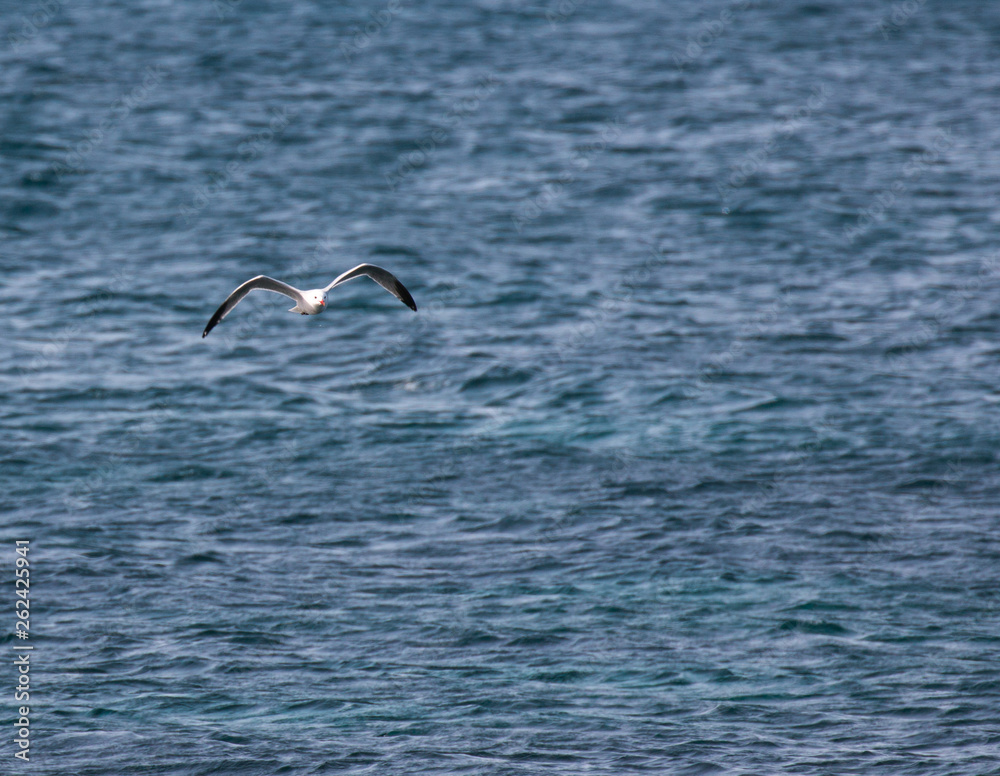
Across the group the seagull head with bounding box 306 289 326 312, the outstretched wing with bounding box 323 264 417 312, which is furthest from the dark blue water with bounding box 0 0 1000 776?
the seagull head with bounding box 306 289 326 312

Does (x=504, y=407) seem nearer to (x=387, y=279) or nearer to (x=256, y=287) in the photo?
(x=387, y=279)

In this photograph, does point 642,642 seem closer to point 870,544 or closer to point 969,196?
point 870,544

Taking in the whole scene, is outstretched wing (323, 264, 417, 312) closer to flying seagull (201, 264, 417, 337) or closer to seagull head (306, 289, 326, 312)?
flying seagull (201, 264, 417, 337)

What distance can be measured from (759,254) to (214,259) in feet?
62.3

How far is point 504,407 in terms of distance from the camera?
3972 centimetres

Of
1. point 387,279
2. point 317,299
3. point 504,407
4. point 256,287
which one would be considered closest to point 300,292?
point 317,299

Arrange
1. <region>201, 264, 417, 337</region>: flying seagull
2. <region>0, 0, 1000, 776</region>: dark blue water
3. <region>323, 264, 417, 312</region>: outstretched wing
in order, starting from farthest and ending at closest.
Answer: <region>0, 0, 1000, 776</region>: dark blue water < <region>323, 264, 417, 312</region>: outstretched wing < <region>201, 264, 417, 337</region>: flying seagull

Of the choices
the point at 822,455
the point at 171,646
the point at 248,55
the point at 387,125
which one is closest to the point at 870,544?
the point at 822,455

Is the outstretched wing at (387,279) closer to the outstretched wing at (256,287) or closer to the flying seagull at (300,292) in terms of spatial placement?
Answer: the flying seagull at (300,292)

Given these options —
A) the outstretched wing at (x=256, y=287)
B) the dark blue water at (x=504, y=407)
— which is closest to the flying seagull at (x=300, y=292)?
the outstretched wing at (x=256, y=287)

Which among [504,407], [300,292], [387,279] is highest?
[300,292]

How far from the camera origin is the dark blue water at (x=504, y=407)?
2725cm

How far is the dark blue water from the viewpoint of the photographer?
27250 millimetres

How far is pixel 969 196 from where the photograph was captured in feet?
178
